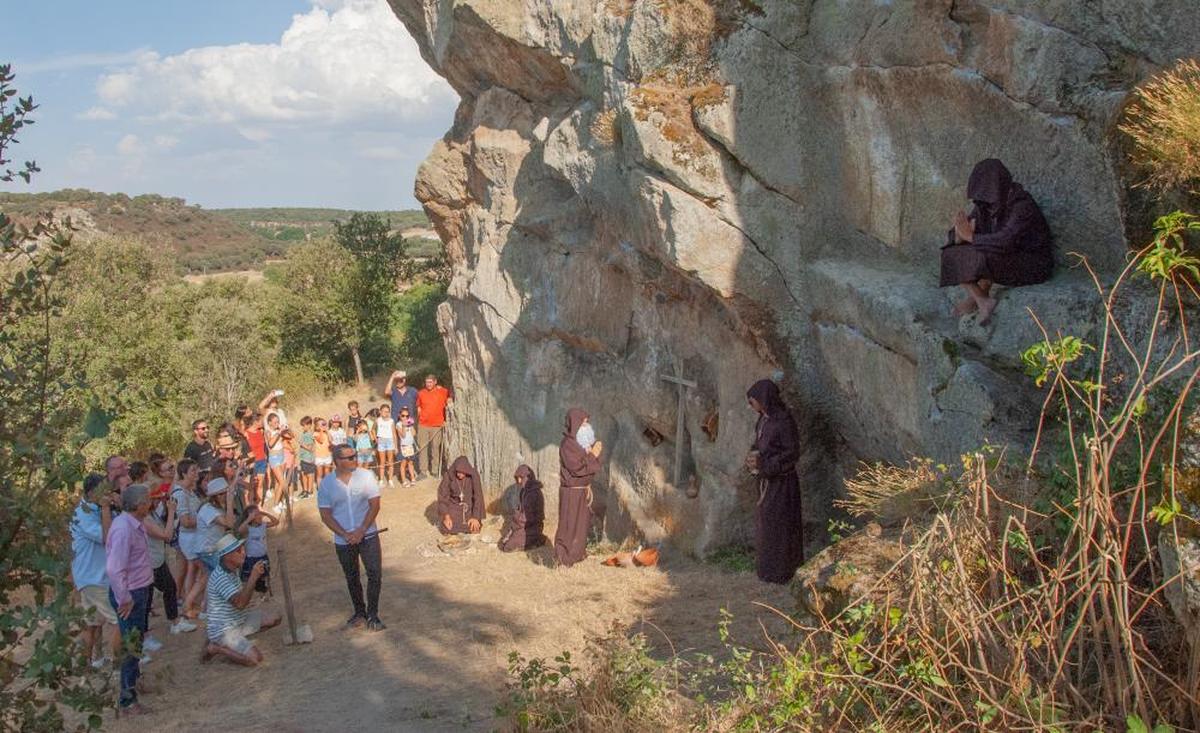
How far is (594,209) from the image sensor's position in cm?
1262

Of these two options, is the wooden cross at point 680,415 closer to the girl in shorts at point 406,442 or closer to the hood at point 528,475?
the hood at point 528,475

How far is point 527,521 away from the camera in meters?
13.4

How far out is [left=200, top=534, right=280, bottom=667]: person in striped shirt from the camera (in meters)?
8.56

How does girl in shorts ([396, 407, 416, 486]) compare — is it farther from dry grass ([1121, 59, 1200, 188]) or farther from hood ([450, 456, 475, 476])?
dry grass ([1121, 59, 1200, 188])

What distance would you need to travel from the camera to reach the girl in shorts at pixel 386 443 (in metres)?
16.9

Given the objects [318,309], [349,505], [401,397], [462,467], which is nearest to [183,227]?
[318,309]

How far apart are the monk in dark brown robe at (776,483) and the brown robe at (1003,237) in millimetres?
2701

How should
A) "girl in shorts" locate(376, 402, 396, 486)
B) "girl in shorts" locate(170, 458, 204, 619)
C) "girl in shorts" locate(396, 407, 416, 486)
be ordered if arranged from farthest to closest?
1. "girl in shorts" locate(396, 407, 416, 486)
2. "girl in shorts" locate(376, 402, 396, 486)
3. "girl in shorts" locate(170, 458, 204, 619)

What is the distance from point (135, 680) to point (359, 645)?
6.31 ft

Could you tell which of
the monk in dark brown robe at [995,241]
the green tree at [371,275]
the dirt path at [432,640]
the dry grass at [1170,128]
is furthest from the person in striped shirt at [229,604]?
the green tree at [371,275]

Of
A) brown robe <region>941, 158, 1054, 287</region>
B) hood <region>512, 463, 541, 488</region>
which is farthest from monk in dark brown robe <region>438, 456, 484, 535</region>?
brown robe <region>941, 158, 1054, 287</region>

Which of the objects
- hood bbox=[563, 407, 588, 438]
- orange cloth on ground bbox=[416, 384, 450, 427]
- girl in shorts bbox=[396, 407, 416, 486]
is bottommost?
girl in shorts bbox=[396, 407, 416, 486]

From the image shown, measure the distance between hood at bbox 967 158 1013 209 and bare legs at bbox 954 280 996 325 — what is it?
0.58 metres

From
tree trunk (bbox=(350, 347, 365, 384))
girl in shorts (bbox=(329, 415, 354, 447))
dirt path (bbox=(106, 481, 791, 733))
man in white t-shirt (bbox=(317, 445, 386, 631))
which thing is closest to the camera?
dirt path (bbox=(106, 481, 791, 733))
